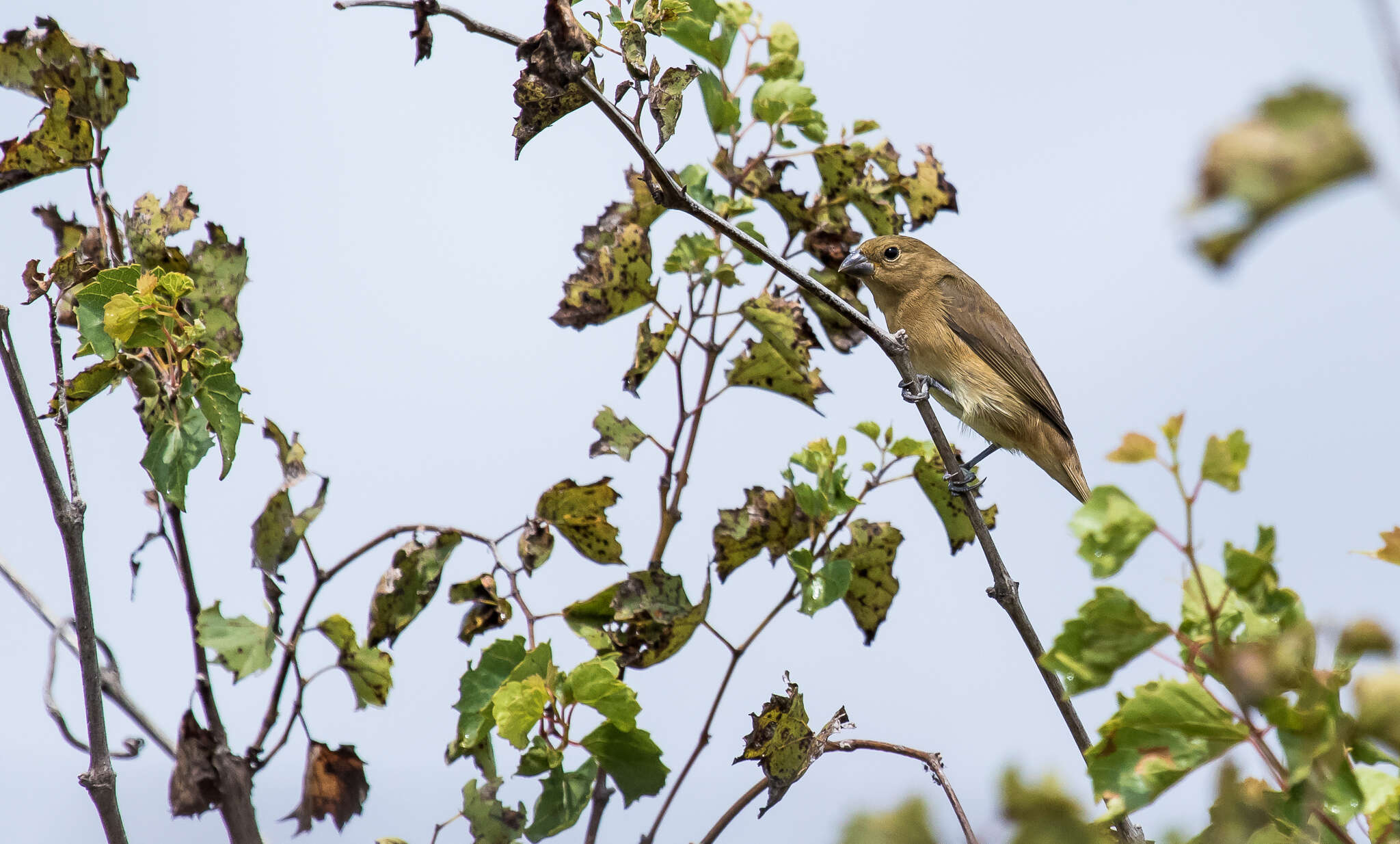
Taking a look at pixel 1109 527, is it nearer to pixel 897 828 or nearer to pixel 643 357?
pixel 897 828

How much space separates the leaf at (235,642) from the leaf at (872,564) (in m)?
1.17

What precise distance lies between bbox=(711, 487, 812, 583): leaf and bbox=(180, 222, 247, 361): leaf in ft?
3.43

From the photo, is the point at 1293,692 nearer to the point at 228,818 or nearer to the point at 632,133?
the point at 632,133

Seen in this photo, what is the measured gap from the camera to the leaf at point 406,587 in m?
2.21

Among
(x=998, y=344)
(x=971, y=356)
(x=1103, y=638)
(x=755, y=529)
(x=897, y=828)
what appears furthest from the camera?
(x=998, y=344)

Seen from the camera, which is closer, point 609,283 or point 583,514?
point 583,514

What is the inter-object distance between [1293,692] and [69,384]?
83.9 inches

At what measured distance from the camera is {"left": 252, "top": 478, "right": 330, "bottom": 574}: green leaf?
2180 mm

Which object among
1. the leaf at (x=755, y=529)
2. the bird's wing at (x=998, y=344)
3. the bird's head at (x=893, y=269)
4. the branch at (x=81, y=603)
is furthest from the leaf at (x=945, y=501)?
the bird's head at (x=893, y=269)

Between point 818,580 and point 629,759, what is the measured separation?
0.54 m


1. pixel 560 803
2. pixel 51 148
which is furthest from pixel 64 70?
pixel 560 803

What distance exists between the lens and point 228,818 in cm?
210

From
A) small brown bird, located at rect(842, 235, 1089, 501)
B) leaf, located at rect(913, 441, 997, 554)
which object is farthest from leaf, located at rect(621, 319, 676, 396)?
small brown bird, located at rect(842, 235, 1089, 501)

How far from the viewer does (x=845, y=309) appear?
1958 mm
